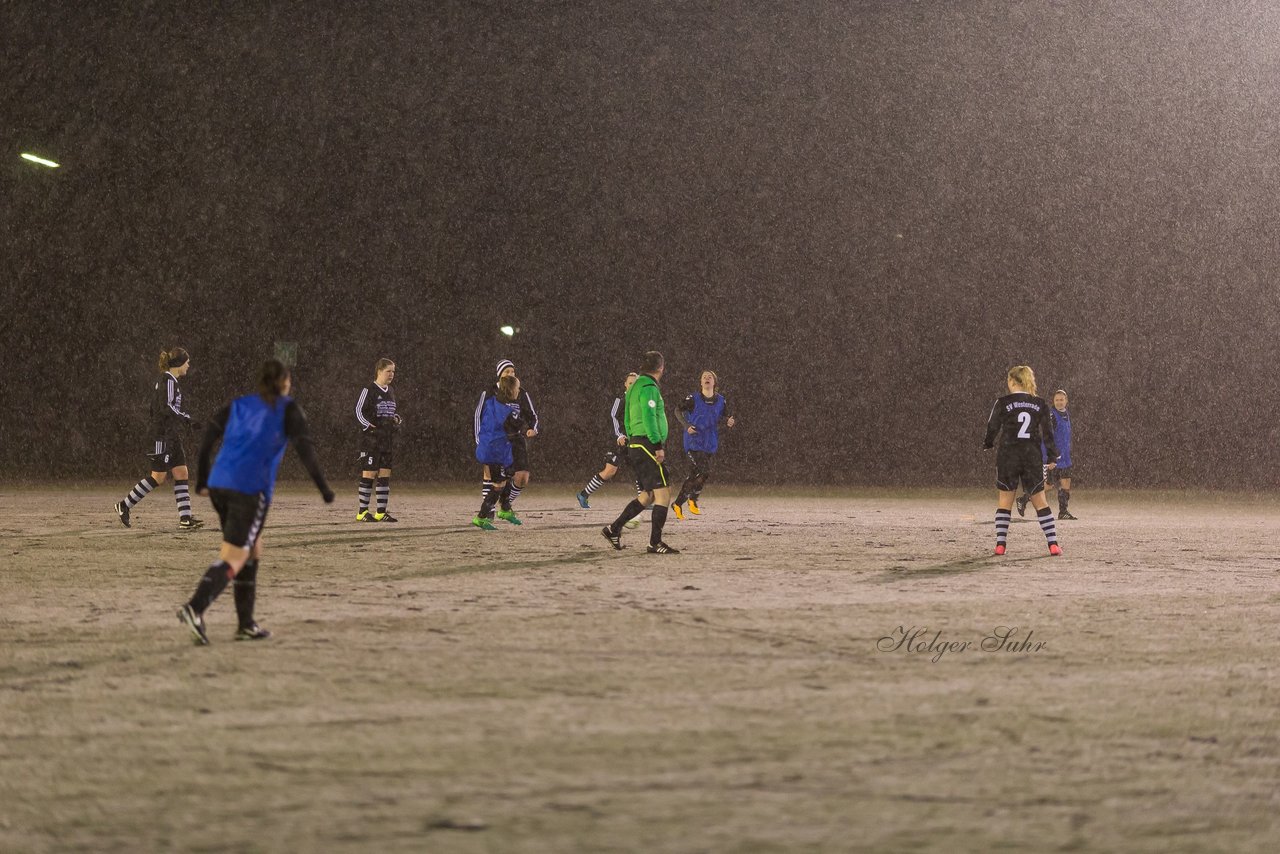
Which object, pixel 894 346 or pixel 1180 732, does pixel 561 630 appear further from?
pixel 894 346

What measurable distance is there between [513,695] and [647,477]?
629 centimetres

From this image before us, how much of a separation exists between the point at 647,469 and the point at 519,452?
4000 mm

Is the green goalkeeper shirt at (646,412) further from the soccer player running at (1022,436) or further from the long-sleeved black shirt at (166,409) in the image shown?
the long-sleeved black shirt at (166,409)

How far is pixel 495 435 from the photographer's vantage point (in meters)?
15.1

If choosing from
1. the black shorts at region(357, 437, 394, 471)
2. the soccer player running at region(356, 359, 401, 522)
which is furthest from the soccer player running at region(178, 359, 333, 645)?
the black shorts at region(357, 437, 394, 471)

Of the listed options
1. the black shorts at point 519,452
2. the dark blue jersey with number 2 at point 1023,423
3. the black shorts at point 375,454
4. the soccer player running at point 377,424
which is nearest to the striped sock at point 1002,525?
the dark blue jersey with number 2 at point 1023,423

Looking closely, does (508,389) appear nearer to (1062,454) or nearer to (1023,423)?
(1023,423)

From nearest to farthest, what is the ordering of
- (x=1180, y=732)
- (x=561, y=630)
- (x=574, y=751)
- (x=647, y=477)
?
(x=574, y=751) < (x=1180, y=732) < (x=561, y=630) < (x=647, y=477)

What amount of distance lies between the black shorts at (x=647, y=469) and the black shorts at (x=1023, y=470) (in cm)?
350

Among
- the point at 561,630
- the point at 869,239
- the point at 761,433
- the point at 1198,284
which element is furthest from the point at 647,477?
the point at 1198,284

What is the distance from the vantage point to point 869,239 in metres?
29.7

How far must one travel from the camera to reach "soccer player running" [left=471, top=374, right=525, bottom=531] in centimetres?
1510

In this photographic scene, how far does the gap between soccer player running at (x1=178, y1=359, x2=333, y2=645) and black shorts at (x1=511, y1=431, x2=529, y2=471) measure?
8079 mm

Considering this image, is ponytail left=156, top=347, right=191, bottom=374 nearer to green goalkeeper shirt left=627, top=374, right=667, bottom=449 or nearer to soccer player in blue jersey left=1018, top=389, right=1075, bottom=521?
green goalkeeper shirt left=627, top=374, right=667, bottom=449
